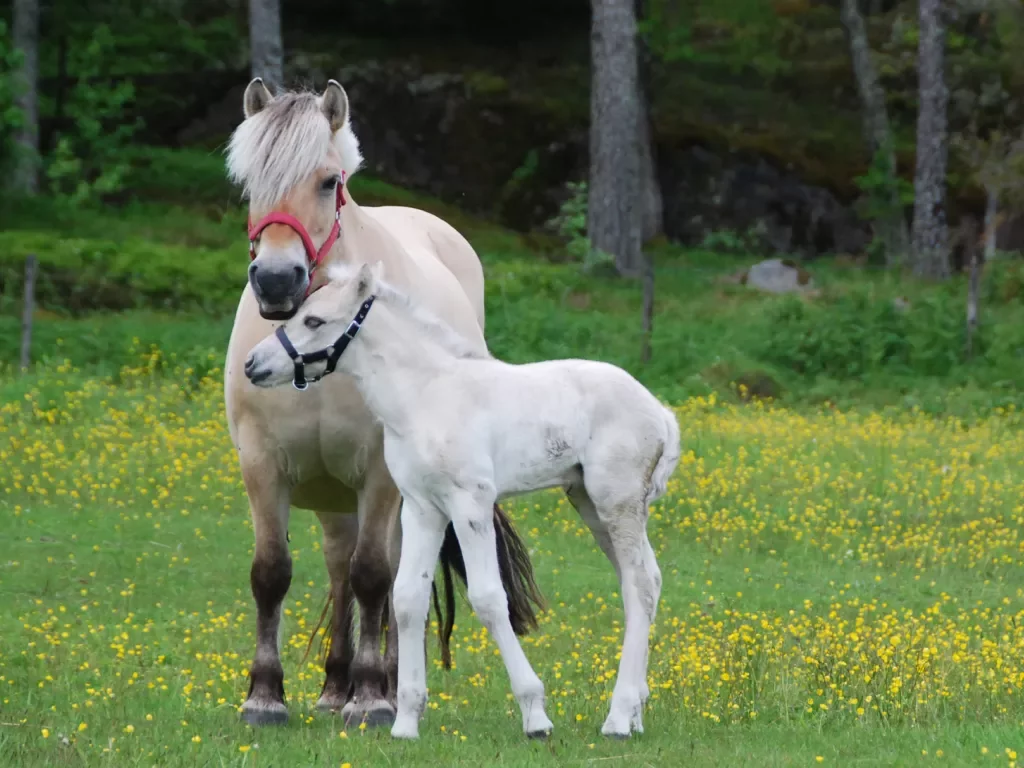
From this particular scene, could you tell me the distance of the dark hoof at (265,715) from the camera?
22.6ft

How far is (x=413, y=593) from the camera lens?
6.11 metres

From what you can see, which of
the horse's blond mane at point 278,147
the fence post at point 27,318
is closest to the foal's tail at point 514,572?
the horse's blond mane at point 278,147

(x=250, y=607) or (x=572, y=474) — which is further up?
(x=572, y=474)

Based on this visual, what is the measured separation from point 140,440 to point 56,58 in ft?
45.7

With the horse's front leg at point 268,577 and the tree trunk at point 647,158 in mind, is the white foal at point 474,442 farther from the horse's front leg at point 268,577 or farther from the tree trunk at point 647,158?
the tree trunk at point 647,158

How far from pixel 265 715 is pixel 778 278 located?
18150 millimetres

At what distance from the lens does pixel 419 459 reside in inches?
235

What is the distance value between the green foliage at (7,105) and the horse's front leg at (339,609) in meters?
16.4

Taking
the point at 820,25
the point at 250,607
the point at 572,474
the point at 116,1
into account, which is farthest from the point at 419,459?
the point at 820,25

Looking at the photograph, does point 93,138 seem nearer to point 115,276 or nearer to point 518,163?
point 115,276

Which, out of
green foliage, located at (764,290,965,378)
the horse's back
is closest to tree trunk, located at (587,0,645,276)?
green foliage, located at (764,290,965,378)

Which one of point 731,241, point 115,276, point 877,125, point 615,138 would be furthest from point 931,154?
point 115,276

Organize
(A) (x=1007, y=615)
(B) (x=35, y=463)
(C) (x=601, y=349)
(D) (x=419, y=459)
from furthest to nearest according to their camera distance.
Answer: (C) (x=601, y=349)
(B) (x=35, y=463)
(A) (x=1007, y=615)
(D) (x=419, y=459)

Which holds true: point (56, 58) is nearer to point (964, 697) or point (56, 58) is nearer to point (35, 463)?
point (35, 463)
